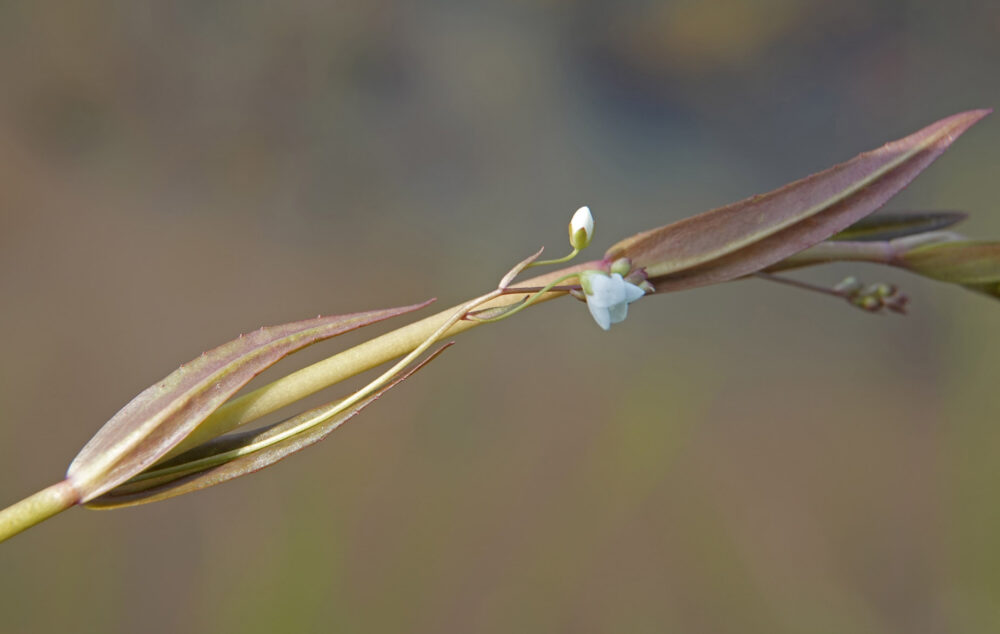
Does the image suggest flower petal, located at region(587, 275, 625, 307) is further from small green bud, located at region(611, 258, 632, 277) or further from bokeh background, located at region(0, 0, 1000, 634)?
bokeh background, located at region(0, 0, 1000, 634)

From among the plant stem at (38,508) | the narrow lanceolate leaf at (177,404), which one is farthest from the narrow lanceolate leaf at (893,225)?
the plant stem at (38,508)

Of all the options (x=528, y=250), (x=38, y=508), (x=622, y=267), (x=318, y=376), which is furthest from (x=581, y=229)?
(x=528, y=250)

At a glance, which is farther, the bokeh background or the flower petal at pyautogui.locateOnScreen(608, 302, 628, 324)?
the bokeh background

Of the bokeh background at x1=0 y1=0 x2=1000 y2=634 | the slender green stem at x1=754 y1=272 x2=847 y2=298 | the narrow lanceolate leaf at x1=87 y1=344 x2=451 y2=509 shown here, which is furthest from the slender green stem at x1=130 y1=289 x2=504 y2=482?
the bokeh background at x1=0 y1=0 x2=1000 y2=634

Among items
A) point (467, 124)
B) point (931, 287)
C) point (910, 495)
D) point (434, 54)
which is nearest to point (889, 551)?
point (910, 495)

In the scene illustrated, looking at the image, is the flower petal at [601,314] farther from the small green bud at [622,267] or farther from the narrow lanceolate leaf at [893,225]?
the narrow lanceolate leaf at [893,225]

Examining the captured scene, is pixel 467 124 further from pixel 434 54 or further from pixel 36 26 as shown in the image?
pixel 36 26

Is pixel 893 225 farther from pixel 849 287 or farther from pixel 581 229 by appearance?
pixel 581 229
